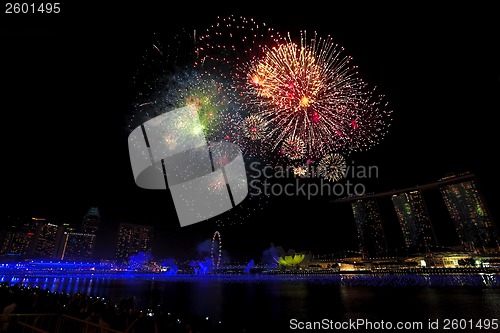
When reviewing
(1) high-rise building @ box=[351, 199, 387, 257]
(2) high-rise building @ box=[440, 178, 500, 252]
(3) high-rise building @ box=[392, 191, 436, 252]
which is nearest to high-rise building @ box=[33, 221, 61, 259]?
(1) high-rise building @ box=[351, 199, 387, 257]

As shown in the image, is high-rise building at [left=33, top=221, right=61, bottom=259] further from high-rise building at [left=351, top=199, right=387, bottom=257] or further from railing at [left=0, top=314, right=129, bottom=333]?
railing at [left=0, top=314, right=129, bottom=333]

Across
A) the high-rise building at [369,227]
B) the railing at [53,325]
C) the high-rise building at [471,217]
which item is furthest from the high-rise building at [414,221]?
the railing at [53,325]

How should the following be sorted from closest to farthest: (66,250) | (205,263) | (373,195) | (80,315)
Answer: (80,315) → (205,263) → (373,195) → (66,250)

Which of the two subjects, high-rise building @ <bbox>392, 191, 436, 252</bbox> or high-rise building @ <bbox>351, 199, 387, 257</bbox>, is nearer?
high-rise building @ <bbox>392, 191, 436, 252</bbox>

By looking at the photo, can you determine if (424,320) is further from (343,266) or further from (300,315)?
(343,266)

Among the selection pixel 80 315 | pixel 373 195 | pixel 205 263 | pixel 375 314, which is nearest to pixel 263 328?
pixel 375 314

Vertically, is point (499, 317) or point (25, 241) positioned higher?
point (25, 241)

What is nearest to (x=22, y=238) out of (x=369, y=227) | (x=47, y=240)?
(x=47, y=240)
